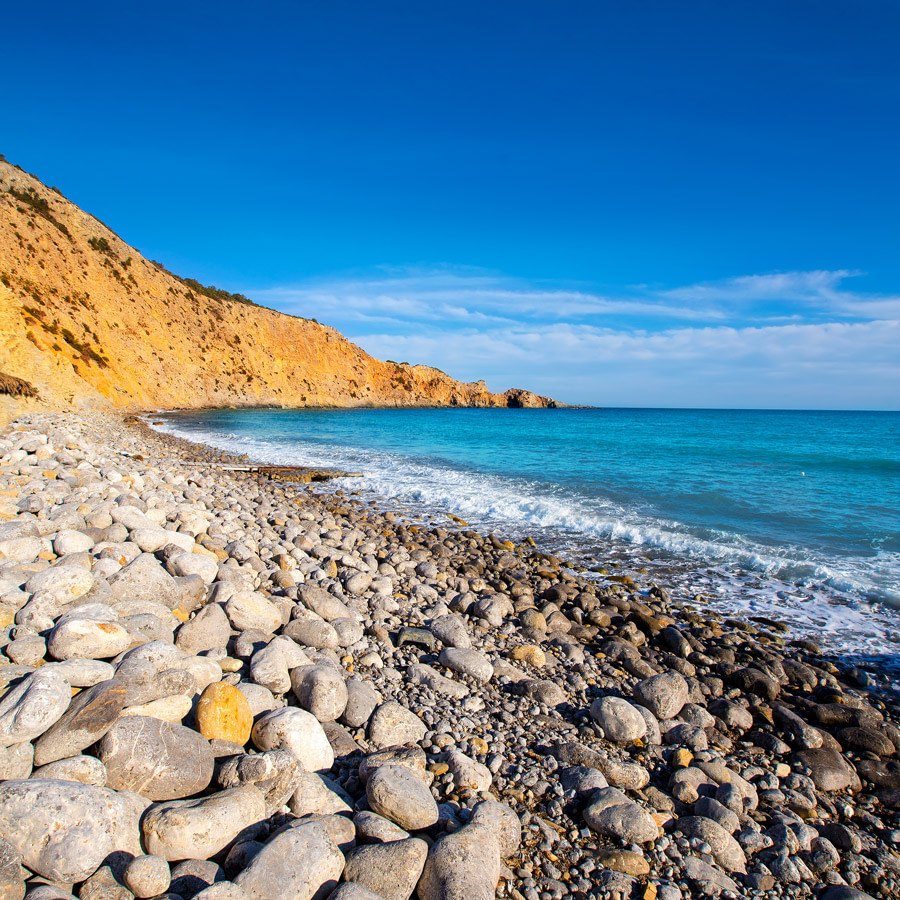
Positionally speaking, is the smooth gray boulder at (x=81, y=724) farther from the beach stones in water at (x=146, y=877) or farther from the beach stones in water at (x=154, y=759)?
the beach stones in water at (x=146, y=877)

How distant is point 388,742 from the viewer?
3078 millimetres

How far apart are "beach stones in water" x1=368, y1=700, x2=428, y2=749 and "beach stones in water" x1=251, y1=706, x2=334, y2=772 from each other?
37 centimetres

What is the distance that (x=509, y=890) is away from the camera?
7.30 ft

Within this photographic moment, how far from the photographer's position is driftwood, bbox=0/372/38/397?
Result: 21.2 meters

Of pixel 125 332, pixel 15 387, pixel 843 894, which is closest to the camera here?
pixel 843 894

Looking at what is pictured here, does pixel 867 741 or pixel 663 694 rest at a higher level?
pixel 663 694

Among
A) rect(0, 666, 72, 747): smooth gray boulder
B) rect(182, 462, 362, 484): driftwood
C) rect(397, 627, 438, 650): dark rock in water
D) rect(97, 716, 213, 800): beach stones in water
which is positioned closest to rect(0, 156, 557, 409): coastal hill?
rect(182, 462, 362, 484): driftwood

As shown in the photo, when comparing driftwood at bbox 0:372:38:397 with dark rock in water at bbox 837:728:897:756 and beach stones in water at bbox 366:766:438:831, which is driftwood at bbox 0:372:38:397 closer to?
beach stones in water at bbox 366:766:438:831

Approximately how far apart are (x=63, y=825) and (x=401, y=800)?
4.21ft

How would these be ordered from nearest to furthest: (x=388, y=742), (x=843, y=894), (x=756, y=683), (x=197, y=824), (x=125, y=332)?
(x=197, y=824) → (x=843, y=894) → (x=388, y=742) → (x=756, y=683) → (x=125, y=332)

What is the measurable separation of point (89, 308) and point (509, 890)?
55508 mm

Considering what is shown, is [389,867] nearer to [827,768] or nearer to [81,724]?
[81,724]

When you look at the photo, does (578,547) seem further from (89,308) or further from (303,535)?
(89,308)

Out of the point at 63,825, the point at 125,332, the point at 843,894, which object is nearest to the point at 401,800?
the point at 63,825
